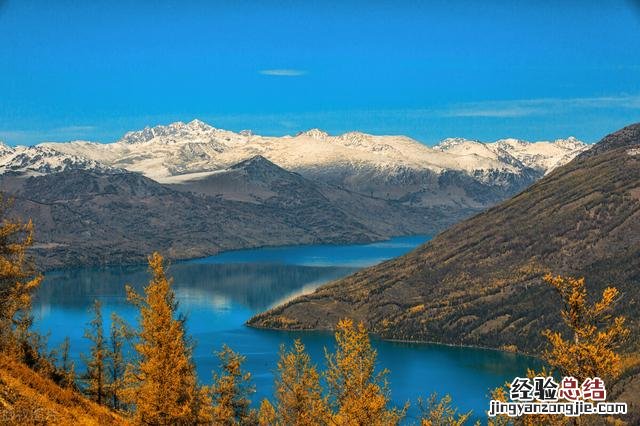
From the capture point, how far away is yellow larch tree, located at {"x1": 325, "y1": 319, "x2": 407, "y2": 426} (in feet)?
185

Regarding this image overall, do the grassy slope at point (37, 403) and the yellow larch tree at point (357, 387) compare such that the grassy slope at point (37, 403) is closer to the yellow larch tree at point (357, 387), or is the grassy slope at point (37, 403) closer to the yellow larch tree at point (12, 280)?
the yellow larch tree at point (12, 280)

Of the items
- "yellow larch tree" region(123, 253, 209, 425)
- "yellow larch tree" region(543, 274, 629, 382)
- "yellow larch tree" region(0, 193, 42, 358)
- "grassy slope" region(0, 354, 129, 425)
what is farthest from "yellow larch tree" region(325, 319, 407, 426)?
"yellow larch tree" region(0, 193, 42, 358)

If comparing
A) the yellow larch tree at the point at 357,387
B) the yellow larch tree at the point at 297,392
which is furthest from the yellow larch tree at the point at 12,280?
the yellow larch tree at the point at 297,392

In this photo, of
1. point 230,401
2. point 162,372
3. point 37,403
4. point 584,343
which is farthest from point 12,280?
point 584,343

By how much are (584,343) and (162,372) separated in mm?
32796

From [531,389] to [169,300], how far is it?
101 feet

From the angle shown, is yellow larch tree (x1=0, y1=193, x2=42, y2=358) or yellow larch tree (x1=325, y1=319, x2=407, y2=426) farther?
yellow larch tree (x1=0, y1=193, x2=42, y2=358)

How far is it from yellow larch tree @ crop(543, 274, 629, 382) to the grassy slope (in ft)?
100

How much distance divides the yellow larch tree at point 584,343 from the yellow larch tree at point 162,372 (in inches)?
1186

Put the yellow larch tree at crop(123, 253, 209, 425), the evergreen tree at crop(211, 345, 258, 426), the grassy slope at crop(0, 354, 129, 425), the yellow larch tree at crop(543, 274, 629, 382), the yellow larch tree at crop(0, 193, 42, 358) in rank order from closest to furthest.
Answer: the yellow larch tree at crop(543, 274, 629, 382), the grassy slope at crop(0, 354, 129, 425), the yellow larch tree at crop(0, 193, 42, 358), the yellow larch tree at crop(123, 253, 209, 425), the evergreen tree at crop(211, 345, 258, 426)

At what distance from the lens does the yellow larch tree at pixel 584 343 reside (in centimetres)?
4531

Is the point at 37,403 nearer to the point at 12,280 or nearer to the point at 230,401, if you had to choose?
the point at 12,280

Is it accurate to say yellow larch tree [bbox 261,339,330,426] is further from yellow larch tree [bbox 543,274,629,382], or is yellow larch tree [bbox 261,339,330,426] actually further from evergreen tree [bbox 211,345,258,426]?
yellow larch tree [bbox 543,274,629,382]

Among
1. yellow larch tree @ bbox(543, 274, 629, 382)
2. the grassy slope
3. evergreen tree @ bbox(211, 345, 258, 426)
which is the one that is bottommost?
evergreen tree @ bbox(211, 345, 258, 426)
